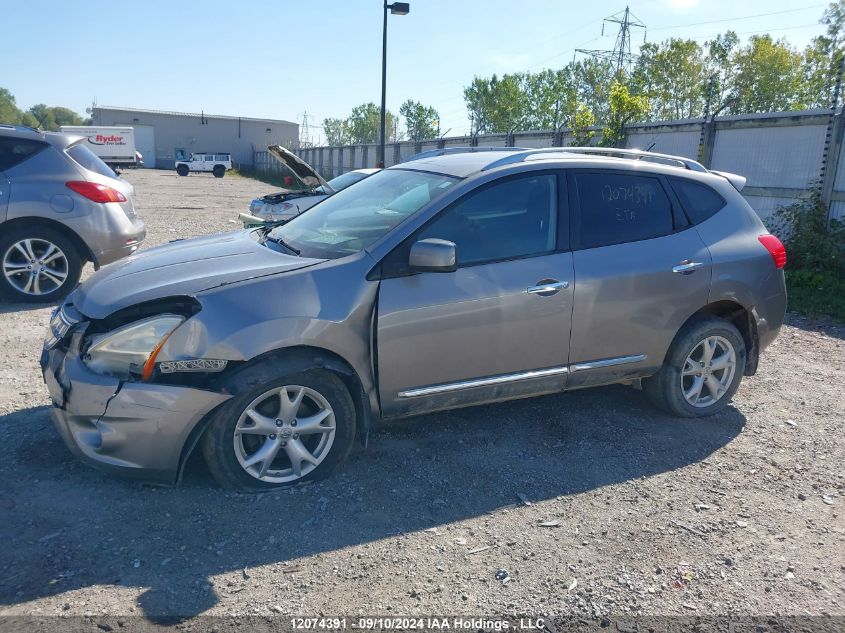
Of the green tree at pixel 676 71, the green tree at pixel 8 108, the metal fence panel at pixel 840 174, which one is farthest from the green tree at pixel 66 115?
the metal fence panel at pixel 840 174

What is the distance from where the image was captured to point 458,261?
3.92 metres

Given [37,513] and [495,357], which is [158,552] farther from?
[495,357]

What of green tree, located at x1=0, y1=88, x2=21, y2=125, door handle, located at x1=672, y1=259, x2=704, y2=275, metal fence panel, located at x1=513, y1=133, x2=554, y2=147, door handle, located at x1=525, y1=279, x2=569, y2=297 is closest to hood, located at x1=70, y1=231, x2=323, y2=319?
door handle, located at x1=525, y1=279, x2=569, y2=297

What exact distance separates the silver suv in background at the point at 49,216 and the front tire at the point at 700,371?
5940 mm

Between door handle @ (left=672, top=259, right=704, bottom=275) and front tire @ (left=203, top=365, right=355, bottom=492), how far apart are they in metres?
2.37

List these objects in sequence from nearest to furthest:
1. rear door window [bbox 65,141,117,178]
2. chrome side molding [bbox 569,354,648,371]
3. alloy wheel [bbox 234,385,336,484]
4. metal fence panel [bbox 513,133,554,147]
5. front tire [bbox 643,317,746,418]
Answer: alloy wheel [bbox 234,385,336,484], chrome side molding [bbox 569,354,648,371], front tire [bbox 643,317,746,418], rear door window [bbox 65,141,117,178], metal fence panel [bbox 513,133,554,147]

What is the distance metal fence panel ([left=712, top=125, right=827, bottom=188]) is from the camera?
34.8ft

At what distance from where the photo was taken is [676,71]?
66.4 metres

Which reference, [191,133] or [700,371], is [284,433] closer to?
[700,371]

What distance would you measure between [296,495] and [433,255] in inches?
57.6

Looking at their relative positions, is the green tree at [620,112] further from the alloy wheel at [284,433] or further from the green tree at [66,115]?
the green tree at [66,115]

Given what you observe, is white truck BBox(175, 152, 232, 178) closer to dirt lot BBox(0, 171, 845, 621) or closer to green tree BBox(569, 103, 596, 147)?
green tree BBox(569, 103, 596, 147)

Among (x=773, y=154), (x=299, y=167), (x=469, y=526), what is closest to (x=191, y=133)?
(x=299, y=167)

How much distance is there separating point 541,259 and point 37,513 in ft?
9.89
